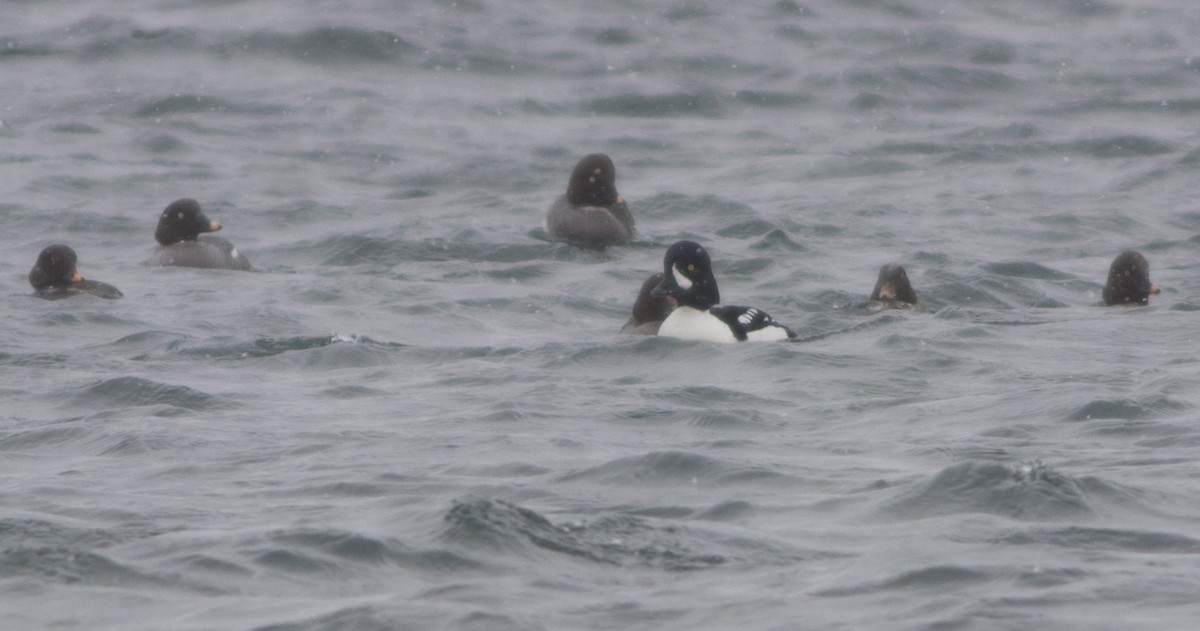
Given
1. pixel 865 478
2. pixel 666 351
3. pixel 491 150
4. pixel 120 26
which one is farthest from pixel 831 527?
pixel 120 26

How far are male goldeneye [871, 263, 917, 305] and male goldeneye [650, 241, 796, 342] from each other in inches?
49.6

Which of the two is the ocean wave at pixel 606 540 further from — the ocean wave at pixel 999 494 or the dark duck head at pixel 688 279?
the dark duck head at pixel 688 279

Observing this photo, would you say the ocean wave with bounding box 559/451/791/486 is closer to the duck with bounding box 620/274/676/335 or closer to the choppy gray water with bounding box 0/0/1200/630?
the choppy gray water with bounding box 0/0/1200/630

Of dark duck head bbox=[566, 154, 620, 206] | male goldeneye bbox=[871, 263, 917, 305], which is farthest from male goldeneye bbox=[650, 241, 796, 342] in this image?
dark duck head bbox=[566, 154, 620, 206]

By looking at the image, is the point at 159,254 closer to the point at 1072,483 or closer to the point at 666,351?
the point at 666,351

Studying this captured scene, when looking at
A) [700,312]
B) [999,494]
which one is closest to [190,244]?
[700,312]

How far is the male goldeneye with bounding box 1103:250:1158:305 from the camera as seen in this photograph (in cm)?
1653

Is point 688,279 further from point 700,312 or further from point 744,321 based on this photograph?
point 744,321

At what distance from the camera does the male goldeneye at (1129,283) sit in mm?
16531

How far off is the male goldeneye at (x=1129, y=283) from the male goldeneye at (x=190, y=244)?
293 inches

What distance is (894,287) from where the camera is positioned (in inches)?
626

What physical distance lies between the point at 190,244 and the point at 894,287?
21.2ft

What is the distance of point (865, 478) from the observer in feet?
32.0

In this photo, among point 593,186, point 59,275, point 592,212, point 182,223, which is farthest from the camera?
point 593,186
